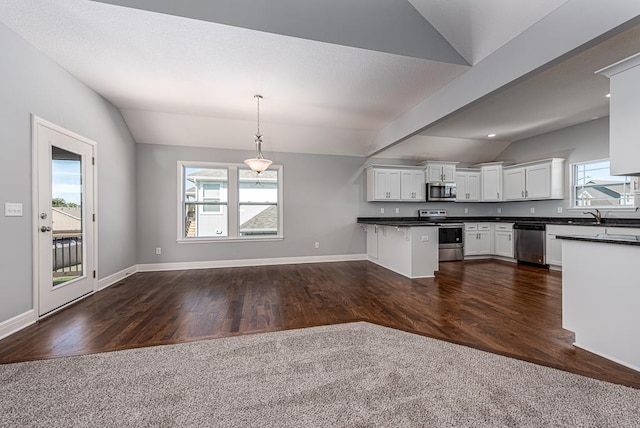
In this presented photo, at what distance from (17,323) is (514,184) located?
8.31m

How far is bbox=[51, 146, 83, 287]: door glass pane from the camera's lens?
A: 299cm

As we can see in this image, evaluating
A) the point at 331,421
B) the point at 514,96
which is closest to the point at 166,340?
the point at 331,421

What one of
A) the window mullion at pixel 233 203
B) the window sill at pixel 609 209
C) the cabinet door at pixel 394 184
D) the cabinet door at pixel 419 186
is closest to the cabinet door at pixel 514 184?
the window sill at pixel 609 209

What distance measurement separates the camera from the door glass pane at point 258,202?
5.61 m

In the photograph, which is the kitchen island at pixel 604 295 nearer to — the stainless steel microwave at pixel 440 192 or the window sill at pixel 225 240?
the stainless steel microwave at pixel 440 192

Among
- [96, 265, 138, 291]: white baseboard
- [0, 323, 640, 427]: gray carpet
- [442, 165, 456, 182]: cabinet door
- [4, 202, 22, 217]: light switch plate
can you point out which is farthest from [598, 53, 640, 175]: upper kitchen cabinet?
[96, 265, 138, 291]: white baseboard

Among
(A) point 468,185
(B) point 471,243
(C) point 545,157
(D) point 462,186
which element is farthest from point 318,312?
(C) point 545,157

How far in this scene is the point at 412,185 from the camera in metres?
6.12

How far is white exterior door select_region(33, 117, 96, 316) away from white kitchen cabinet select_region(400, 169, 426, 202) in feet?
18.4

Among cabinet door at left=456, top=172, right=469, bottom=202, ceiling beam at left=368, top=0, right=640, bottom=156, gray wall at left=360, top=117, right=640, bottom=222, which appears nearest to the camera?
ceiling beam at left=368, top=0, right=640, bottom=156

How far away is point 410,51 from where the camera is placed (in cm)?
270

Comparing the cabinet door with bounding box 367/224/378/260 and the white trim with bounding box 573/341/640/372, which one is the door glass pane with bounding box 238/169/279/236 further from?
the white trim with bounding box 573/341/640/372

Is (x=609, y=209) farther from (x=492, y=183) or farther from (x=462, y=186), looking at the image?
(x=462, y=186)

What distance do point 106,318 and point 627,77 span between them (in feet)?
17.0
